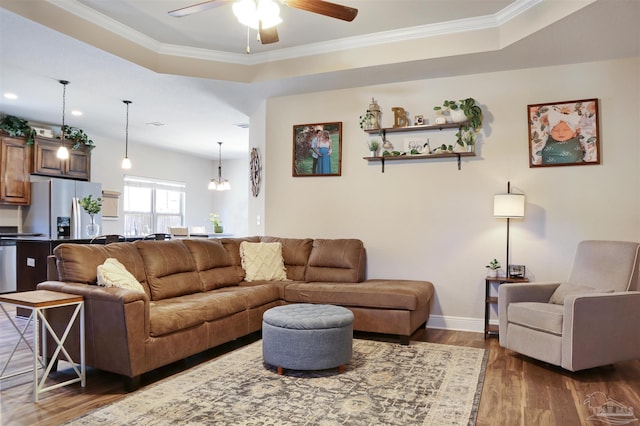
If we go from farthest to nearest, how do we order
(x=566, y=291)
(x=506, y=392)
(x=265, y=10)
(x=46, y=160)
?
(x=46, y=160)
(x=566, y=291)
(x=506, y=392)
(x=265, y=10)

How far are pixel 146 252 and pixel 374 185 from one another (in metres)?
2.56

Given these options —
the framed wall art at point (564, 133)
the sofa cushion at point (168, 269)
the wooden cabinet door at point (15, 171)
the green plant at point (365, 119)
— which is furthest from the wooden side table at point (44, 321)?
the wooden cabinet door at point (15, 171)

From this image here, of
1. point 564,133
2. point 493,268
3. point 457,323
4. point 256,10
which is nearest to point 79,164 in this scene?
point 256,10

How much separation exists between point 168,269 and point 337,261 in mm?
1751

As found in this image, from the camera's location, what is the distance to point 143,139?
8.38 meters

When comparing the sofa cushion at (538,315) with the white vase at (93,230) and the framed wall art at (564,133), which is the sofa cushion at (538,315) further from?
the white vase at (93,230)

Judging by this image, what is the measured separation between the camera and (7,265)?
6.37 metres

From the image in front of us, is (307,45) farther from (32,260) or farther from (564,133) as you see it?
(32,260)

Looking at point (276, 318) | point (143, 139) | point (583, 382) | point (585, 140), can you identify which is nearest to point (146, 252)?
point (276, 318)

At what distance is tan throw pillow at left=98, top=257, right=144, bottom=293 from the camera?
3.12 meters

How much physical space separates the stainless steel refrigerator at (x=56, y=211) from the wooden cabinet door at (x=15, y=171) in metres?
0.14

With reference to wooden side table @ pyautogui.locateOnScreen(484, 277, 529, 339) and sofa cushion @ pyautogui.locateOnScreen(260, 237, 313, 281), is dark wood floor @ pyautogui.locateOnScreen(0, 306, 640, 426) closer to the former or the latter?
wooden side table @ pyautogui.locateOnScreen(484, 277, 529, 339)

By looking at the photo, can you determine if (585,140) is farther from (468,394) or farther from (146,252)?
(146,252)

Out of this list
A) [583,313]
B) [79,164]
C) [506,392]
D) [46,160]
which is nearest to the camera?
[506,392]
